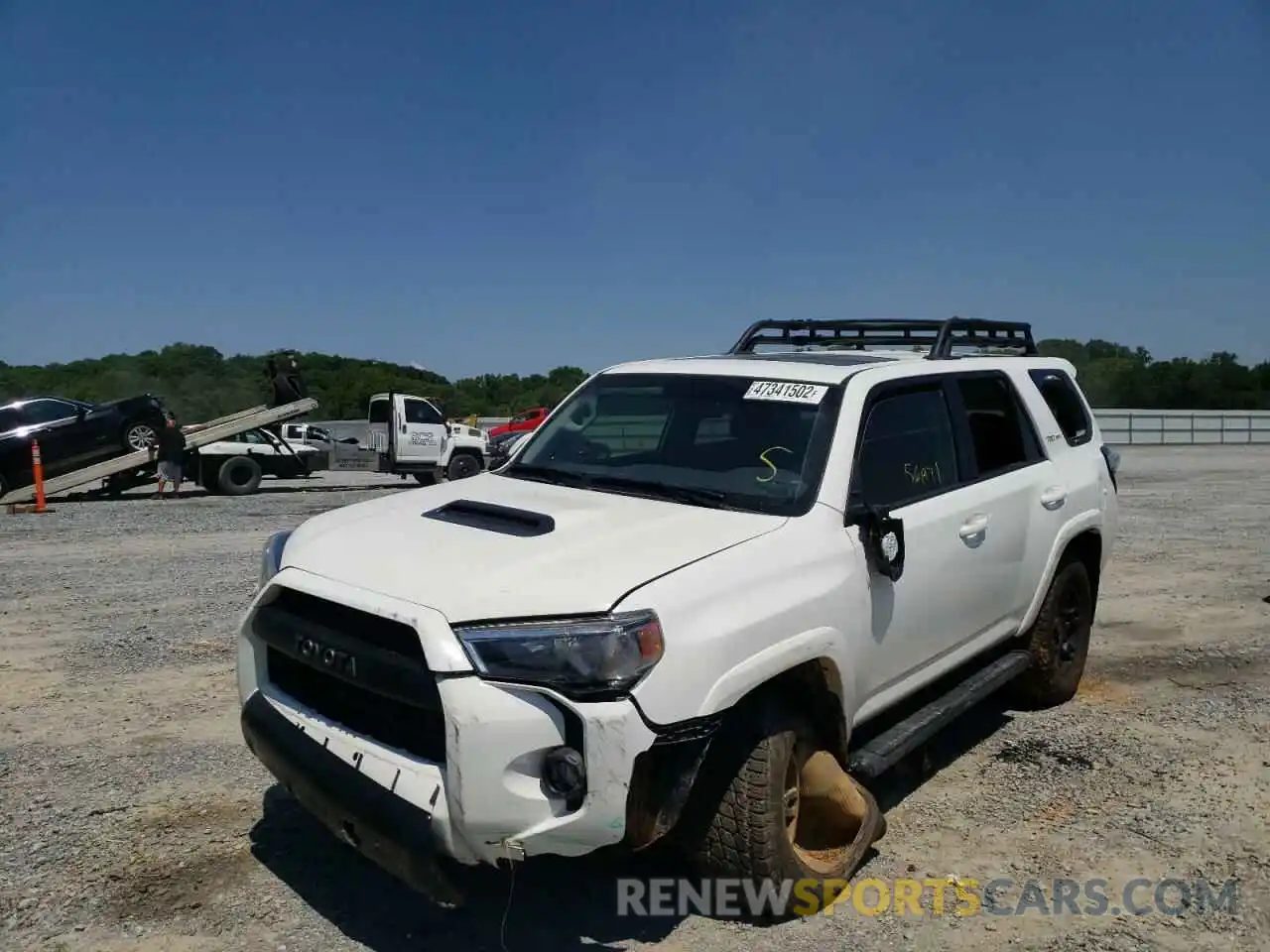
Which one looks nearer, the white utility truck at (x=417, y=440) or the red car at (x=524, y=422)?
the white utility truck at (x=417, y=440)

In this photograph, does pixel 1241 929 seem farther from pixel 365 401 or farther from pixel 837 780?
pixel 365 401

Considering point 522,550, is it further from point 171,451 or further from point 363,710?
point 171,451

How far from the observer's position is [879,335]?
19.5 ft

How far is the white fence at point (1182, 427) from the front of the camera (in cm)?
3434

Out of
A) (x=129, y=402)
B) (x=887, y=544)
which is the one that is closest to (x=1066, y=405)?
(x=887, y=544)

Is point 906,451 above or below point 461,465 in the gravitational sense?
above

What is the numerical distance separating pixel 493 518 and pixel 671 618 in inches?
39.8

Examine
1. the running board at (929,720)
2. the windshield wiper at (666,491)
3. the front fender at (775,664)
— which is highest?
the windshield wiper at (666,491)

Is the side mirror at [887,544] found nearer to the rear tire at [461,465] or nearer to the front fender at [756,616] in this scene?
the front fender at [756,616]

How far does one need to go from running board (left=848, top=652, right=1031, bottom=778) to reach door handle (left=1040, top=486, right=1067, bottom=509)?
76 centimetres

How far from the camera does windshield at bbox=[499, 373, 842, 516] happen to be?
12.6ft

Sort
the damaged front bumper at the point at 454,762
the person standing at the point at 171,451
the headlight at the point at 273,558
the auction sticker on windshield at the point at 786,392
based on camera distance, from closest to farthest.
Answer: the damaged front bumper at the point at 454,762, the headlight at the point at 273,558, the auction sticker on windshield at the point at 786,392, the person standing at the point at 171,451

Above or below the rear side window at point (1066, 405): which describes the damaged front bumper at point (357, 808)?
below

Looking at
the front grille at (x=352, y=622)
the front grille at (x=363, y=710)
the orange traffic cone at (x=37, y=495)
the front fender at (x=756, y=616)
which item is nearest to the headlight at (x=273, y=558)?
the front grille at (x=352, y=622)
